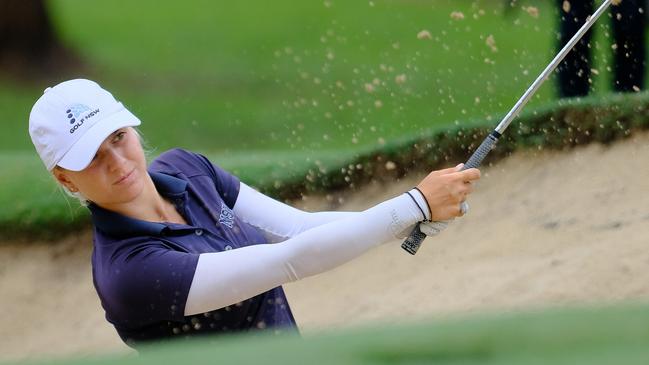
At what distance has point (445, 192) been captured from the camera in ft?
5.26

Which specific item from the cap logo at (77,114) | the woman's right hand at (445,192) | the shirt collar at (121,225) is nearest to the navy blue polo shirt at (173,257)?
the shirt collar at (121,225)

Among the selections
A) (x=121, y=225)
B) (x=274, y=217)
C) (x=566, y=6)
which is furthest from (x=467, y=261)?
(x=121, y=225)

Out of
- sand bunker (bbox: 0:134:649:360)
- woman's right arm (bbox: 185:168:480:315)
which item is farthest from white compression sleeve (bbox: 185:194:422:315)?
sand bunker (bbox: 0:134:649:360)

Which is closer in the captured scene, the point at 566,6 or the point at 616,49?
the point at 616,49

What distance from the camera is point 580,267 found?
9.77 feet

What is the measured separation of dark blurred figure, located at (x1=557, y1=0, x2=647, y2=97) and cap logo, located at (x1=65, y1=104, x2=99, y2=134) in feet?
8.53

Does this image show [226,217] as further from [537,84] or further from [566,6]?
[566,6]

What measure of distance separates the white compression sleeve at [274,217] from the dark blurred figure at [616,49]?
2.31 meters

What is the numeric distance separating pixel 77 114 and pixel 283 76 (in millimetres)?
3080

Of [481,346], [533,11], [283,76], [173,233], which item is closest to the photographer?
[481,346]

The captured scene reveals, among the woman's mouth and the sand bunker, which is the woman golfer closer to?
the woman's mouth

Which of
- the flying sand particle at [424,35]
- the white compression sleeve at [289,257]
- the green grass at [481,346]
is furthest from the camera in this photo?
the flying sand particle at [424,35]

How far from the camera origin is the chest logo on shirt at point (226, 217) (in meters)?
1.78

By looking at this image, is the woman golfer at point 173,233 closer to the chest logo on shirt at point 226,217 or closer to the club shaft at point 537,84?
the chest logo on shirt at point 226,217
